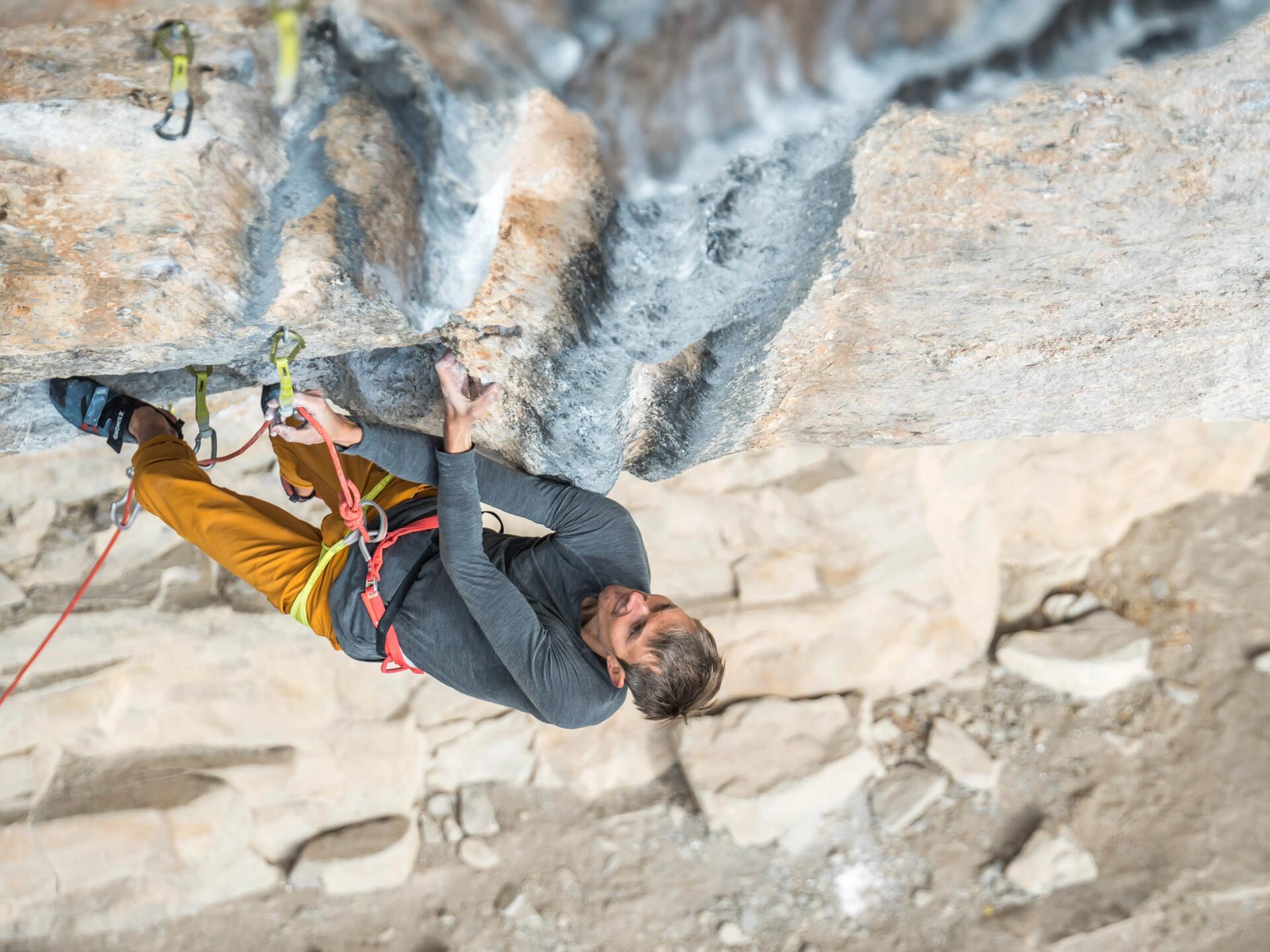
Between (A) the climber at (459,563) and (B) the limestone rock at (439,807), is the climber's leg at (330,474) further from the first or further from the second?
(B) the limestone rock at (439,807)

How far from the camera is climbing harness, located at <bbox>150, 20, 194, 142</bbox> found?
1084 mm

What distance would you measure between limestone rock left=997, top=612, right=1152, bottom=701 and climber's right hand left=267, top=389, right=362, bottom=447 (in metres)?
4.26

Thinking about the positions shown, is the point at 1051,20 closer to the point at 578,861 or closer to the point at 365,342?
the point at 365,342

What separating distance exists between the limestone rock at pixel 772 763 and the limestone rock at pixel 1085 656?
108cm

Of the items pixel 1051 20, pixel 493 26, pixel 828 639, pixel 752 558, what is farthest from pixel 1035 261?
pixel 828 639

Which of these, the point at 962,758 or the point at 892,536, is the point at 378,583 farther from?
the point at 962,758

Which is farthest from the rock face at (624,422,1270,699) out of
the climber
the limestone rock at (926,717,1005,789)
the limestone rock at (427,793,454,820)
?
the climber

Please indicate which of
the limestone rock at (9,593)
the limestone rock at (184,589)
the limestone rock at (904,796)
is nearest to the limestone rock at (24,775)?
the limestone rock at (9,593)

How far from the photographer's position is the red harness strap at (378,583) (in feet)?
7.07

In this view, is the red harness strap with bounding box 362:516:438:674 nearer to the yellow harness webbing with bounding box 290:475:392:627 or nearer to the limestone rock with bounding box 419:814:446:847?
the yellow harness webbing with bounding box 290:475:392:627

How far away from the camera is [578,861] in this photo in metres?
4.71

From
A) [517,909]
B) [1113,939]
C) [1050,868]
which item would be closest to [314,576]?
[517,909]

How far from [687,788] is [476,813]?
1.14m

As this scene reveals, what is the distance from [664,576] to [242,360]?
2.64 m
